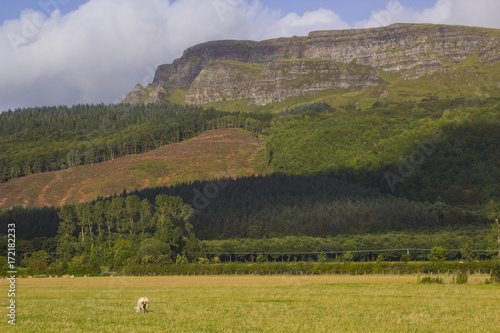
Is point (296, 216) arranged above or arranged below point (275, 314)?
above

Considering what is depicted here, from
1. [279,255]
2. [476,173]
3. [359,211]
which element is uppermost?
[476,173]

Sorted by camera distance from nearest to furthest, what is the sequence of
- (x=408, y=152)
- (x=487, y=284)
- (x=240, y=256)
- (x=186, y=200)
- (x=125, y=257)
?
(x=487, y=284) → (x=125, y=257) → (x=240, y=256) → (x=186, y=200) → (x=408, y=152)

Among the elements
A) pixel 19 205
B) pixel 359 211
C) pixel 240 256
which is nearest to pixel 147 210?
pixel 240 256

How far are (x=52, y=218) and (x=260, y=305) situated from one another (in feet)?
415

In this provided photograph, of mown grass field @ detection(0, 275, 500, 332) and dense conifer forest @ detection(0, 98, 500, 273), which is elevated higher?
dense conifer forest @ detection(0, 98, 500, 273)

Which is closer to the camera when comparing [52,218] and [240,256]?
[240,256]

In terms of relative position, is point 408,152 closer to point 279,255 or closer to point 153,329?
point 279,255

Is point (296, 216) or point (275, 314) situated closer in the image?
point (275, 314)

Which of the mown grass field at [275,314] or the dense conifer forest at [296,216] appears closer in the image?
the mown grass field at [275,314]

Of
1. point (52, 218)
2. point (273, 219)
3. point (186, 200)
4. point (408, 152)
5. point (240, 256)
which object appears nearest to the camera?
point (240, 256)

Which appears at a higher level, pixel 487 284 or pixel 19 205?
pixel 19 205

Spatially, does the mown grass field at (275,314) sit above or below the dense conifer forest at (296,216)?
below

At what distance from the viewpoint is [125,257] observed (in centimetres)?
8850

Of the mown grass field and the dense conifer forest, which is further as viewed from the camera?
the dense conifer forest
